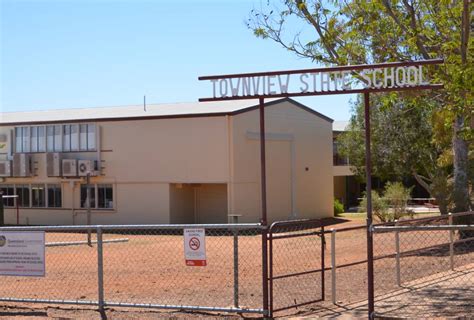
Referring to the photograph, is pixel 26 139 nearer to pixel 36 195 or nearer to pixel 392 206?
pixel 36 195

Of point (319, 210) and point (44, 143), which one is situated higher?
point (44, 143)

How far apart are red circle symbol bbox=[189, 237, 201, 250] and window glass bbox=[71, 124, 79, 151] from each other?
27799 mm

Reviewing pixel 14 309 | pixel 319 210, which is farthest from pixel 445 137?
pixel 14 309

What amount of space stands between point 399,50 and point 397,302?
6.04 metres

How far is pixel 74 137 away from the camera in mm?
37000

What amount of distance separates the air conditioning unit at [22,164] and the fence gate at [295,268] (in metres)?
18.7

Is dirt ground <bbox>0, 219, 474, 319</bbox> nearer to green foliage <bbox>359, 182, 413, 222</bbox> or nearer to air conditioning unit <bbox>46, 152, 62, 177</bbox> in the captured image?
green foliage <bbox>359, 182, 413, 222</bbox>

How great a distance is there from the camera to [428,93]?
13.5 meters

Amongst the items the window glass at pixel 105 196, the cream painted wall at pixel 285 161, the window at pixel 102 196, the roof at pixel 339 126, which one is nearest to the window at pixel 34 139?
the window at pixel 102 196

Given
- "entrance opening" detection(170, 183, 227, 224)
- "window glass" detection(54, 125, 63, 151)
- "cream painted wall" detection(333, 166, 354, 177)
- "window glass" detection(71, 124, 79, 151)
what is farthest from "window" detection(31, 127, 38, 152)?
"cream painted wall" detection(333, 166, 354, 177)

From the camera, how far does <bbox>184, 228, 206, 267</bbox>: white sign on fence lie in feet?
32.9

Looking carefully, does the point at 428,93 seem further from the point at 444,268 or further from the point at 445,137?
the point at 445,137

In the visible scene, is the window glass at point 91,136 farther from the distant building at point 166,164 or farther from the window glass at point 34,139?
the window glass at point 34,139

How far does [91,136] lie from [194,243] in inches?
1073
